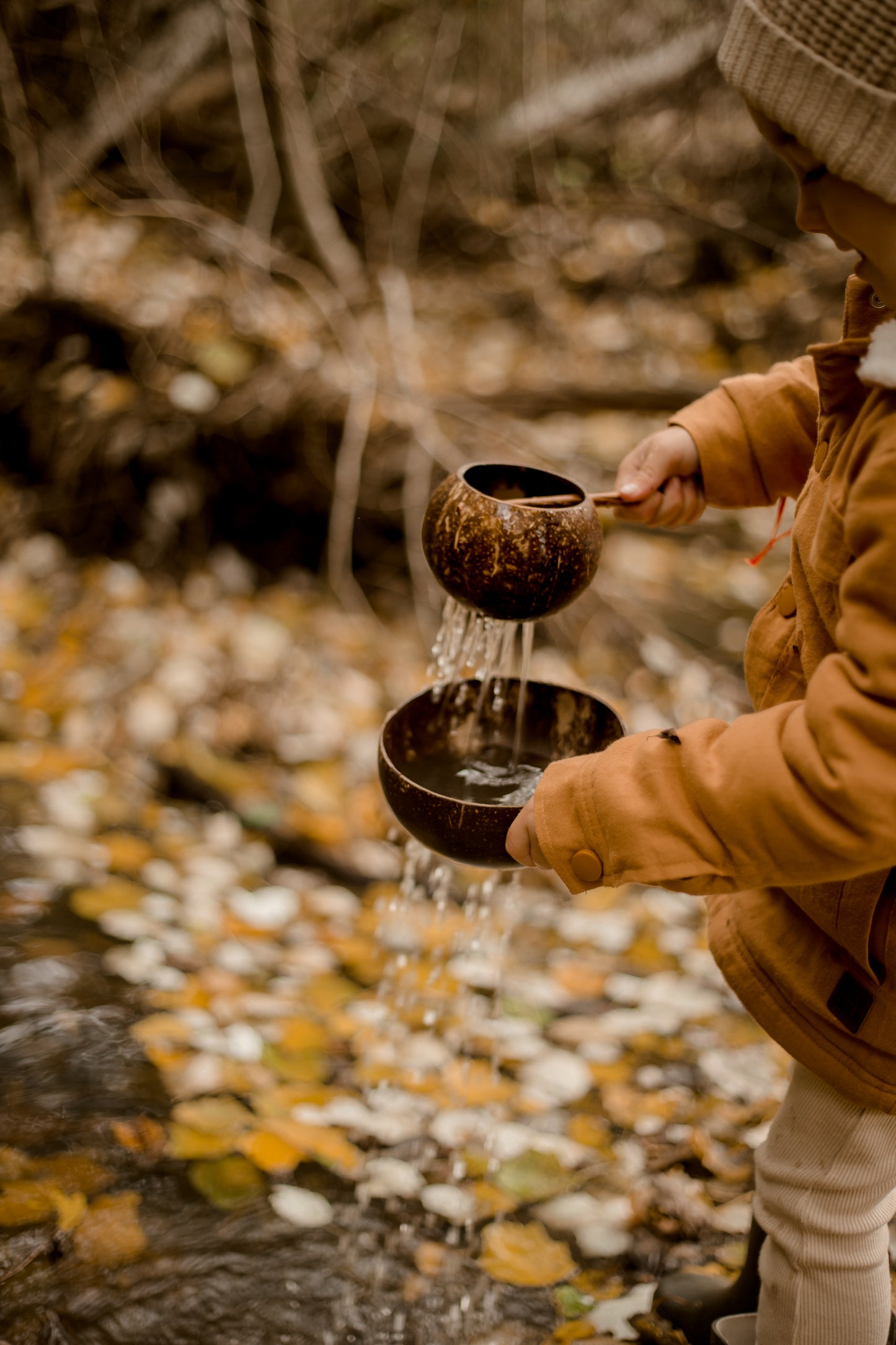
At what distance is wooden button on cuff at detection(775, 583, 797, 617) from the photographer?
1.31 m

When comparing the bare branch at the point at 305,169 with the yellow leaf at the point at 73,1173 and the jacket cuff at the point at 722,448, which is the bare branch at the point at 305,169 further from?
the yellow leaf at the point at 73,1173

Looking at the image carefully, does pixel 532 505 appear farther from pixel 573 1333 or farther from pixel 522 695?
pixel 573 1333

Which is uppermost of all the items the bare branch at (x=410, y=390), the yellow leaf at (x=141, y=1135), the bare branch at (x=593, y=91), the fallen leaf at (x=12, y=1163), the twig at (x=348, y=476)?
the bare branch at (x=593, y=91)

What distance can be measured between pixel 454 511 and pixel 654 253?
5.15 meters

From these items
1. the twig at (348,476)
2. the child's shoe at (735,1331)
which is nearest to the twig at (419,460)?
the twig at (348,476)

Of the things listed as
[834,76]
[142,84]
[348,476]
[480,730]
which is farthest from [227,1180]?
[142,84]

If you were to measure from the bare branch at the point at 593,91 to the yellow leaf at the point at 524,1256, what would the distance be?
16.1 feet

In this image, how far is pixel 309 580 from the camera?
3779 millimetres

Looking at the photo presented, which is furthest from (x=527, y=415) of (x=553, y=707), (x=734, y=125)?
(x=734, y=125)

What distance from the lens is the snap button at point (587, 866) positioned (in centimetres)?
119

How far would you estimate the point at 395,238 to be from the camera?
5.02 meters

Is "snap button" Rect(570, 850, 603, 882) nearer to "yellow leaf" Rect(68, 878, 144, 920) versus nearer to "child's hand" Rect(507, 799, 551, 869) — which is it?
"child's hand" Rect(507, 799, 551, 869)

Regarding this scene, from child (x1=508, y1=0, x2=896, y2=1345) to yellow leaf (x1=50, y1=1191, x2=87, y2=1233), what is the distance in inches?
41.8

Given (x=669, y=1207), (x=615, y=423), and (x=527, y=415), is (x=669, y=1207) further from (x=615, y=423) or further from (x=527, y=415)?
(x=615, y=423)
